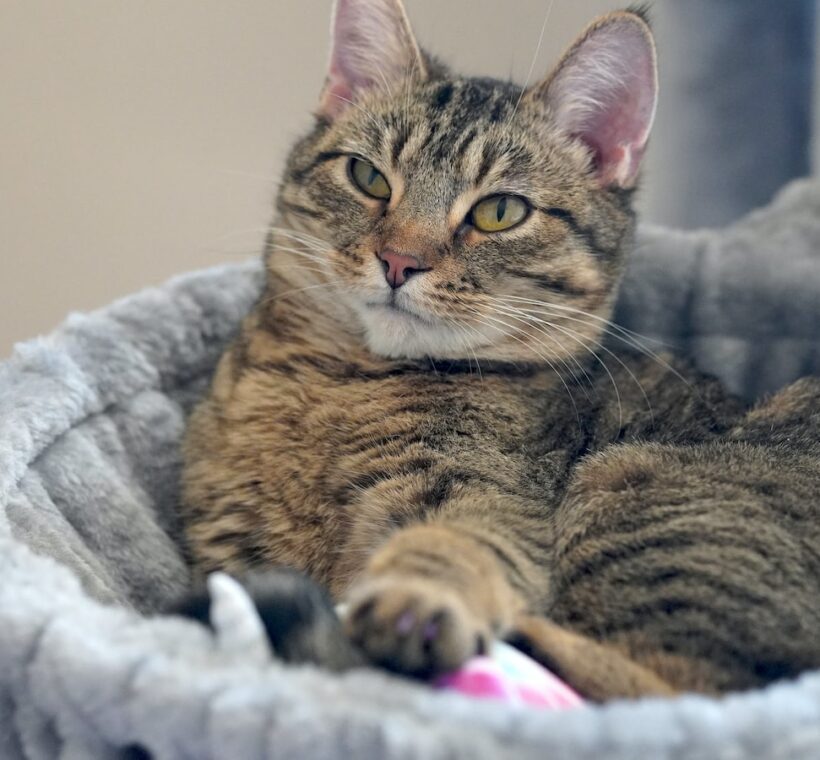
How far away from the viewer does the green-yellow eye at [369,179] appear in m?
1.38

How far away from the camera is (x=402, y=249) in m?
1.23

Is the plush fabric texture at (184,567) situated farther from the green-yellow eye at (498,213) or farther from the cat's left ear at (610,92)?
the green-yellow eye at (498,213)

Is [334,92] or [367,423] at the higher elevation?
[334,92]

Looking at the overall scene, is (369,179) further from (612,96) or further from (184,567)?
(184,567)

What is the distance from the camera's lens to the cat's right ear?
1510 millimetres

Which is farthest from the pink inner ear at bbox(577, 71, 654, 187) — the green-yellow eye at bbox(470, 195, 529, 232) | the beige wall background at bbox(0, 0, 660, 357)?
the beige wall background at bbox(0, 0, 660, 357)

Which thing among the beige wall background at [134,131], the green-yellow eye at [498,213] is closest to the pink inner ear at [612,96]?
the green-yellow eye at [498,213]

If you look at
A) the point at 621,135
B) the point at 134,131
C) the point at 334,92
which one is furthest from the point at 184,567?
the point at 134,131

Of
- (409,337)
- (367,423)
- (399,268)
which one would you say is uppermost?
(399,268)

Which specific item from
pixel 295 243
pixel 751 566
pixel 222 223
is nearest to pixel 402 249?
pixel 295 243

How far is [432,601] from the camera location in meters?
0.83

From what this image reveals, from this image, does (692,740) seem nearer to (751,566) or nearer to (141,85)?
(751,566)

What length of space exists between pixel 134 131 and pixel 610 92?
1.20 m

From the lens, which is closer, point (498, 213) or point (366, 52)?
point (498, 213)
